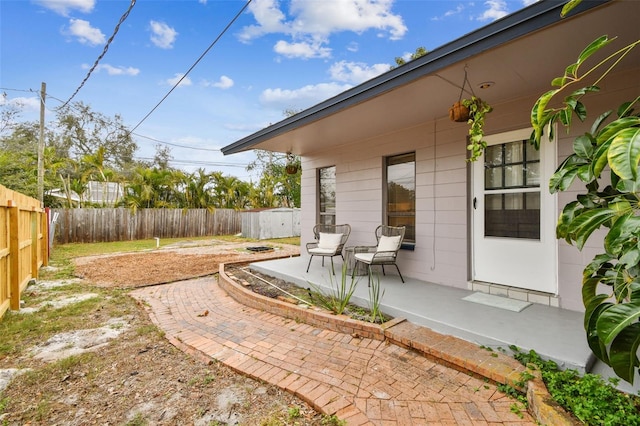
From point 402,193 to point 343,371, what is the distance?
321cm

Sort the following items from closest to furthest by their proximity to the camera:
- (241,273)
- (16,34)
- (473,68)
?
(473,68), (241,273), (16,34)

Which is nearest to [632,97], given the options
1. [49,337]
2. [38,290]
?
[49,337]

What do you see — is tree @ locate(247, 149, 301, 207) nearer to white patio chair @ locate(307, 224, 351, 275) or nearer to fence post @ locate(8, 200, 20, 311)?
white patio chair @ locate(307, 224, 351, 275)

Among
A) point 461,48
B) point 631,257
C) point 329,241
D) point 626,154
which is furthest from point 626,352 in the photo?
point 329,241

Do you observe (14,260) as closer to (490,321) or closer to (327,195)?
(327,195)

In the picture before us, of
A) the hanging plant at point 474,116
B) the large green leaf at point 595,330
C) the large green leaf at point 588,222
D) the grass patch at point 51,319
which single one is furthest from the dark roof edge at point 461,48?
the grass patch at point 51,319

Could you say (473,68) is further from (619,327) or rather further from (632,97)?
(619,327)

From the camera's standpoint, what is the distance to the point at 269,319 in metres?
3.47

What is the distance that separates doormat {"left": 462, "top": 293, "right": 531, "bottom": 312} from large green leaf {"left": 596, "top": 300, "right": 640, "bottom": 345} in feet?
7.50

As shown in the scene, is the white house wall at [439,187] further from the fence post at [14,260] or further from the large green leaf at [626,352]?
the fence post at [14,260]

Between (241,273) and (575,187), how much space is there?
479 cm

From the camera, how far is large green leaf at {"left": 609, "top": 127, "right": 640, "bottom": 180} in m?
0.93

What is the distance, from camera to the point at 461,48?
7.97ft

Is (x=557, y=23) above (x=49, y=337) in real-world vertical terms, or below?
above
